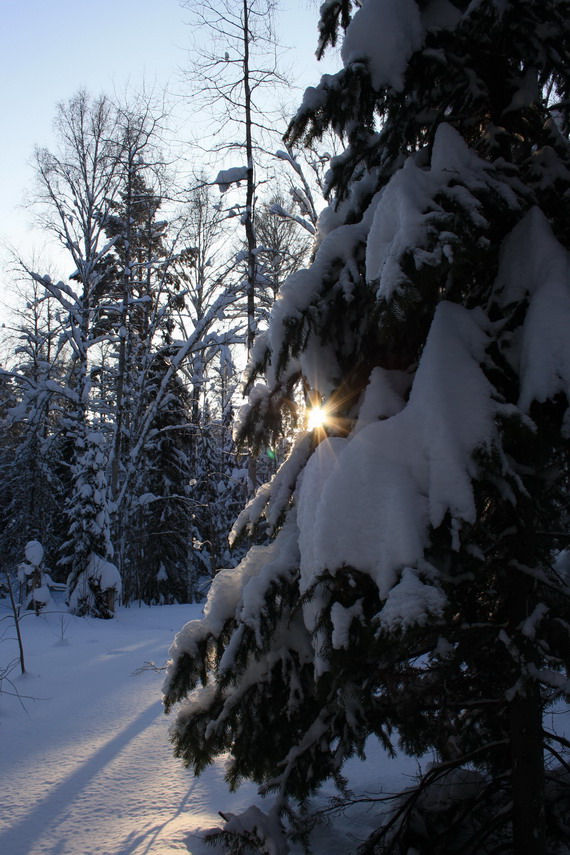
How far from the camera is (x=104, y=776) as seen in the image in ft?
14.8

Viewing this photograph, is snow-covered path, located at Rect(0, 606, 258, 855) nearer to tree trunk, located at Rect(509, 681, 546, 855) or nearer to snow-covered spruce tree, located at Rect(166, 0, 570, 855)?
snow-covered spruce tree, located at Rect(166, 0, 570, 855)

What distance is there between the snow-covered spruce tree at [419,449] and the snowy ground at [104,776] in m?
0.96

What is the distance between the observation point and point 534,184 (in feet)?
8.77

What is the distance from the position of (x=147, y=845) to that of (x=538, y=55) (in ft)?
16.0

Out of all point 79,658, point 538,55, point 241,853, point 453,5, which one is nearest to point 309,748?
point 241,853

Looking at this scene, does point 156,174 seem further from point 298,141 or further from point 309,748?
point 309,748

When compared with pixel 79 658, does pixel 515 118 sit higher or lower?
higher

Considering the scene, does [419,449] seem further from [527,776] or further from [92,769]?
[92,769]

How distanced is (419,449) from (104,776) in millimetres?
4151

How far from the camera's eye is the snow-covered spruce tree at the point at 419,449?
2080mm

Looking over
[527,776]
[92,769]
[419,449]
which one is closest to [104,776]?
[92,769]

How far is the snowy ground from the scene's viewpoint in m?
3.49

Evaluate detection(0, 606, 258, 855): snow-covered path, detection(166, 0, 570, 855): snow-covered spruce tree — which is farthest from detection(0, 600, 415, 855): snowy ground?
detection(166, 0, 570, 855): snow-covered spruce tree

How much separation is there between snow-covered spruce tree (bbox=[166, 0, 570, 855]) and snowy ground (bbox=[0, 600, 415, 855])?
3.16ft
